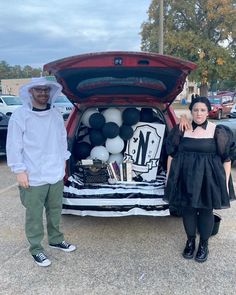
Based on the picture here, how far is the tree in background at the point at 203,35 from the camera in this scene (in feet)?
90.5

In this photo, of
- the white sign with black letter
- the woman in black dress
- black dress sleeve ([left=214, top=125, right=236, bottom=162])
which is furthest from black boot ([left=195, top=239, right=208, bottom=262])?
the white sign with black letter

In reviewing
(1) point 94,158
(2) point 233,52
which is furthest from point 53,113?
(2) point 233,52

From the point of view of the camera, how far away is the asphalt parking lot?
9.67 ft

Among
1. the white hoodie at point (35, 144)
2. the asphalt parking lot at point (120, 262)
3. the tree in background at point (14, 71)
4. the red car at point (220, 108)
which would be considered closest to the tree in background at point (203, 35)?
the red car at point (220, 108)

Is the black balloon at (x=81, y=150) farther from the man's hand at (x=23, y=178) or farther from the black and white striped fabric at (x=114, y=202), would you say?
the man's hand at (x=23, y=178)

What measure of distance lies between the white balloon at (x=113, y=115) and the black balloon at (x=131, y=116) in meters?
0.06

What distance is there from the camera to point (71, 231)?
4.12 metres

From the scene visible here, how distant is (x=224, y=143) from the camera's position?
321 centimetres

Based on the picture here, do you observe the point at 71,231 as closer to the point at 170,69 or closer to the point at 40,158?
the point at 40,158

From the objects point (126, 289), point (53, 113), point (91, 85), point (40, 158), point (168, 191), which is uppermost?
point (91, 85)

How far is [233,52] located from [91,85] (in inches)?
1104

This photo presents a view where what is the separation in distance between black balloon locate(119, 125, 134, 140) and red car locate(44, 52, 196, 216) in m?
0.01

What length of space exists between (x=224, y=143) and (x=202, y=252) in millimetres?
1072

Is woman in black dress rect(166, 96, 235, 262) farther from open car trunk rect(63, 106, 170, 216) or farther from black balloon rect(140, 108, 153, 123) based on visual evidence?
black balloon rect(140, 108, 153, 123)
